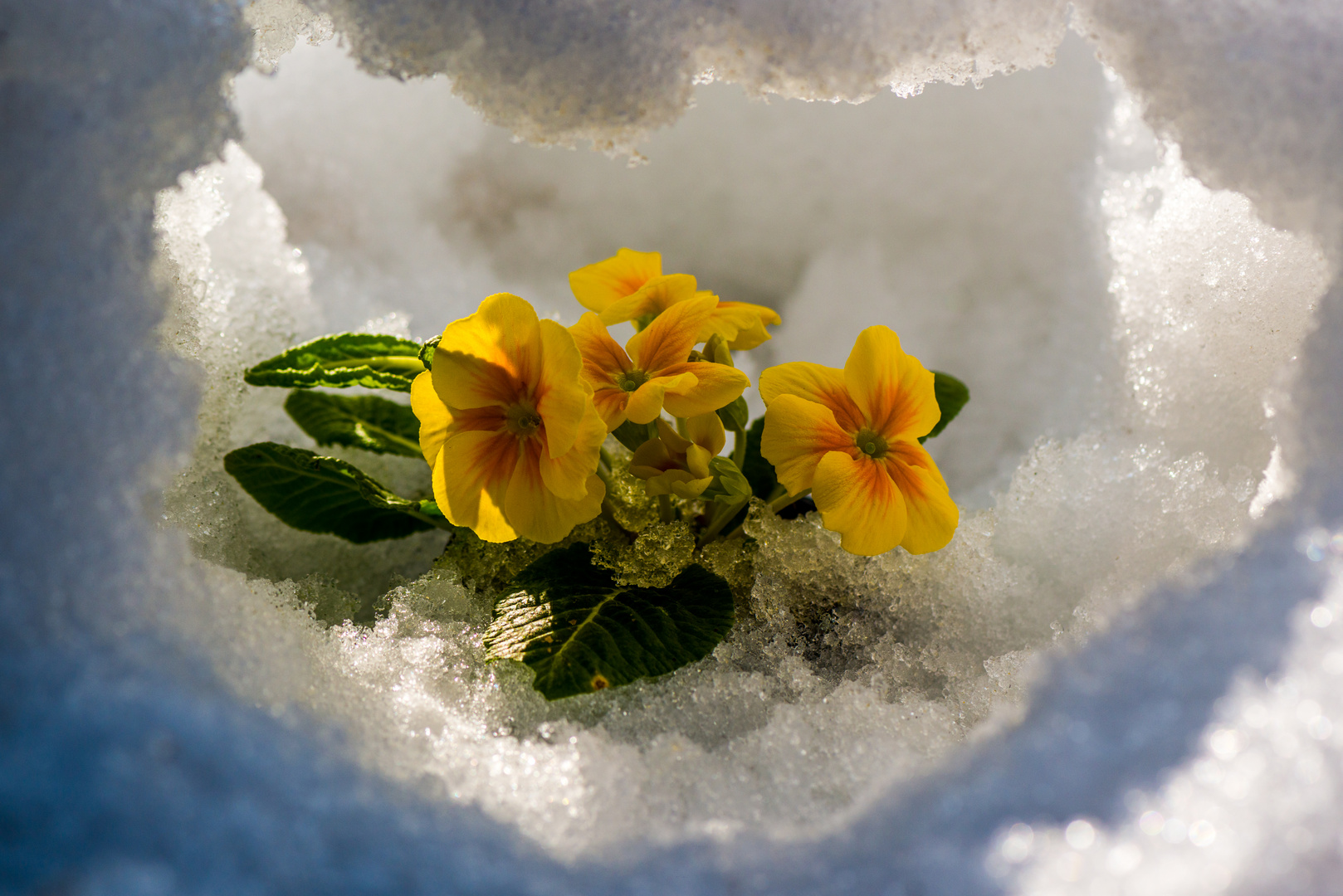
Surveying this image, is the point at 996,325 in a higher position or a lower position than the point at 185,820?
higher

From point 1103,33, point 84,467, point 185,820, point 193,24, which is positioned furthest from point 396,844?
point 1103,33

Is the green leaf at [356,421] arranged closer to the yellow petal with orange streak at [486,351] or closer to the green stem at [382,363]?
the green stem at [382,363]

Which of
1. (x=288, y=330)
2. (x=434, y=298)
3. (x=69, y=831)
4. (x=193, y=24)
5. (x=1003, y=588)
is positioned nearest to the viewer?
(x=69, y=831)

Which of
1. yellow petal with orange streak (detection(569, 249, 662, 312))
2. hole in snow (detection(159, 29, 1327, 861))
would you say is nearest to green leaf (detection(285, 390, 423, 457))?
hole in snow (detection(159, 29, 1327, 861))

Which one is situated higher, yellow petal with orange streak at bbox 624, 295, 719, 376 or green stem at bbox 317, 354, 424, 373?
green stem at bbox 317, 354, 424, 373

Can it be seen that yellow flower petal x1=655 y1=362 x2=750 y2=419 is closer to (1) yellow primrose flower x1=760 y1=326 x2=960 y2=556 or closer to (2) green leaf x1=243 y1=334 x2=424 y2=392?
(1) yellow primrose flower x1=760 y1=326 x2=960 y2=556

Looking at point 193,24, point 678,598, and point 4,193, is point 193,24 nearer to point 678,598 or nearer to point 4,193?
point 4,193
